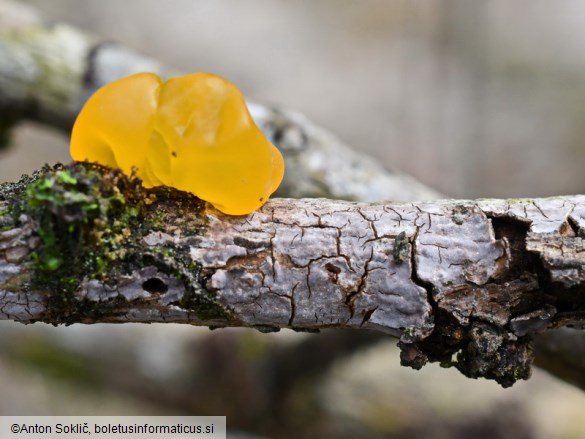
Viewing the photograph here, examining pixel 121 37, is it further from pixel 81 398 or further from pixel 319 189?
pixel 319 189

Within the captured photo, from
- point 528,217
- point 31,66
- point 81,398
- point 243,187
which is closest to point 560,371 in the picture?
point 528,217
